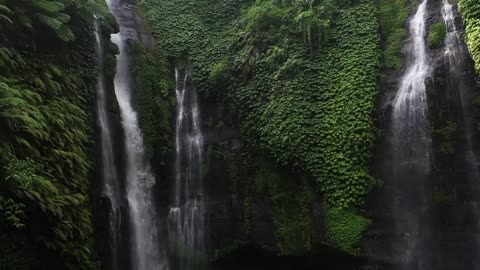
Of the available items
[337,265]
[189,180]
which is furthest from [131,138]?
[337,265]

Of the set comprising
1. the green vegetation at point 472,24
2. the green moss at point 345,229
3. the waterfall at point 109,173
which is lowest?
the green moss at point 345,229

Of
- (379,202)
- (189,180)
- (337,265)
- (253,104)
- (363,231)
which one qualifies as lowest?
(337,265)

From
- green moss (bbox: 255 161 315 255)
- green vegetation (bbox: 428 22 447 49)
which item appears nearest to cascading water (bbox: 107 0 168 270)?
green moss (bbox: 255 161 315 255)

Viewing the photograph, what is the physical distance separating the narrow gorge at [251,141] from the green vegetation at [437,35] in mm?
31

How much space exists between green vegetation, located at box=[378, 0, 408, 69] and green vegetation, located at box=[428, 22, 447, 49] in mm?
912

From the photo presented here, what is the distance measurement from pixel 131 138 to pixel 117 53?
2.96 meters

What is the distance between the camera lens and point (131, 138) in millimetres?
13070

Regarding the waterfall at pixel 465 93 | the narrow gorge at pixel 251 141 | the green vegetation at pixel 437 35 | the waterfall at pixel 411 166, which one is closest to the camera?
the narrow gorge at pixel 251 141

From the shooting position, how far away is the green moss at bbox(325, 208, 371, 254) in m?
10.8

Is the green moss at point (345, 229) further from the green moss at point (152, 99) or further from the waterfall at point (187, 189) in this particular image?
the green moss at point (152, 99)

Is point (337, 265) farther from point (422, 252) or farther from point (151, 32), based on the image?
point (151, 32)

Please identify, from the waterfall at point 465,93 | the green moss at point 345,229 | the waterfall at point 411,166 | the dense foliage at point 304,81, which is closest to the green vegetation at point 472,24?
the waterfall at point 465,93

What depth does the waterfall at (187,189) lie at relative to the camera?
12758mm

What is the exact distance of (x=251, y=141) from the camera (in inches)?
518
